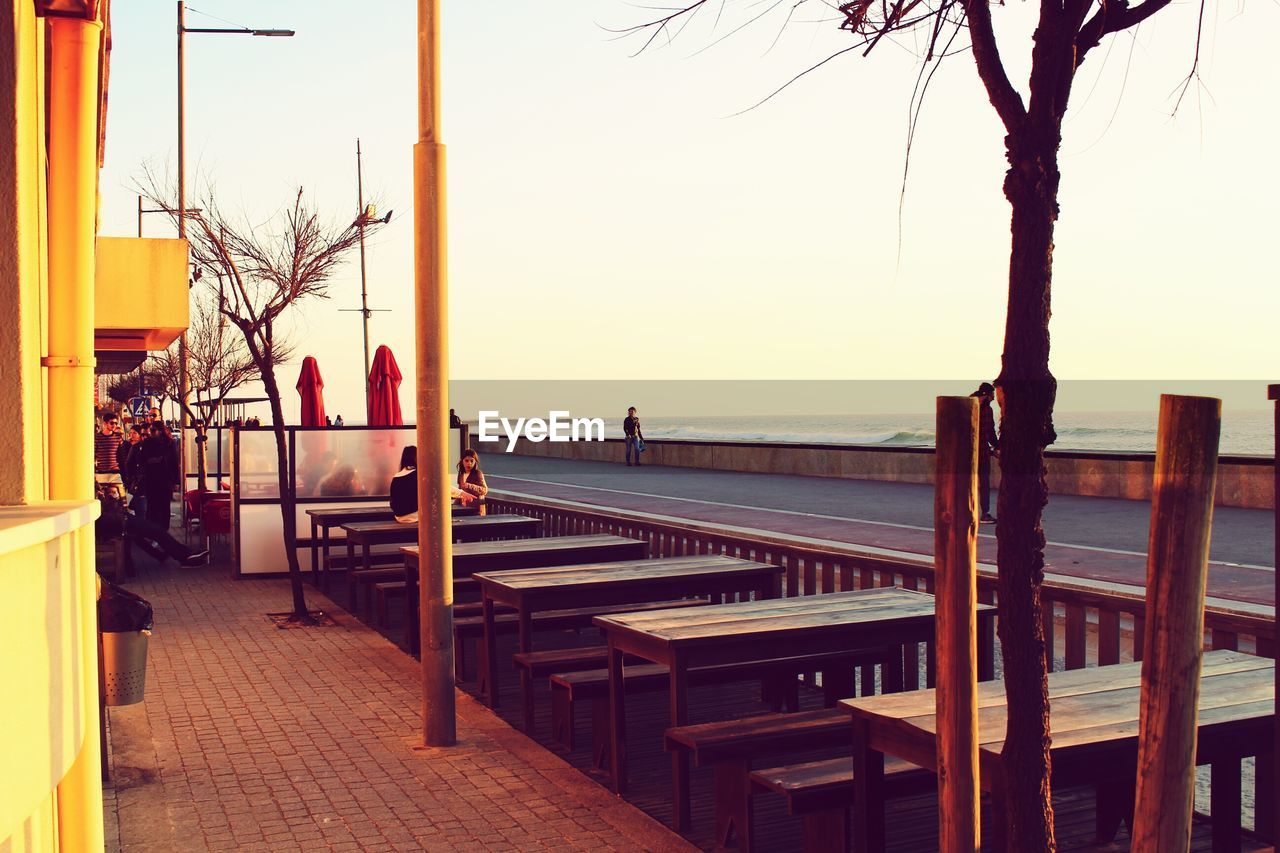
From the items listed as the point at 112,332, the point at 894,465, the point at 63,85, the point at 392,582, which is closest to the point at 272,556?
the point at 112,332

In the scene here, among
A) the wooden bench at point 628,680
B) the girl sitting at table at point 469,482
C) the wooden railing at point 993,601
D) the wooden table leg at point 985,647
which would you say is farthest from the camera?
the girl sitting at table at point 469,482

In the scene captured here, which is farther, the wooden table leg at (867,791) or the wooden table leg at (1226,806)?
the wooden table leg at (1226,806)

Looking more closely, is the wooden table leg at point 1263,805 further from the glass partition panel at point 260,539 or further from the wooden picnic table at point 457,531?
the glass partition panel at point 260,539

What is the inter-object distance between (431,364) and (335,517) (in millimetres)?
7223

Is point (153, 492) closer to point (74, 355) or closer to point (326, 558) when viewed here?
point (326, 558)

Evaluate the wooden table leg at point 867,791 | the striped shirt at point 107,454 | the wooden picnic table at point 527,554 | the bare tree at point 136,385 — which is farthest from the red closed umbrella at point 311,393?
the bare tree at point 136,385

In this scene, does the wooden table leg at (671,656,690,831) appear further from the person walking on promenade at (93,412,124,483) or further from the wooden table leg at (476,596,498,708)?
the person walking on promenade at (93,412,124,483)

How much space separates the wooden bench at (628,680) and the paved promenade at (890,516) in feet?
22.8

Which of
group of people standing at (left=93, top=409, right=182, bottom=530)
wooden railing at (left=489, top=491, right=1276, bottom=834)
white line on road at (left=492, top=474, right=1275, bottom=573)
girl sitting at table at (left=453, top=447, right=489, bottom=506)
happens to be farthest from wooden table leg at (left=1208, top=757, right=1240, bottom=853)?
group of people standing at (left=93, top=409, right=182, bottom=530)

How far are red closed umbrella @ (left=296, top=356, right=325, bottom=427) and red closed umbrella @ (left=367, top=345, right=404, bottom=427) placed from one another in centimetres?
79

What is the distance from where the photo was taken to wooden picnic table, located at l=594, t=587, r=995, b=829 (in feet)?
21.2

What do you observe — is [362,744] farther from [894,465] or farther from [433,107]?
[894,465]

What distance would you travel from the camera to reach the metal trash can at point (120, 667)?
727 cm

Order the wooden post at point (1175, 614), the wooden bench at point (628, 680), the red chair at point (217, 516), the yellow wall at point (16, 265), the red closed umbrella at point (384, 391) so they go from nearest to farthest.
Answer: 1. the wooden post at point (1175, 614)
2. the yellow wall at point (16, 265)
3. the wooden bench at point (628, 680)
4. the red closed umbrella at point (384, 391)
5. the red chair at point (217, 516)
